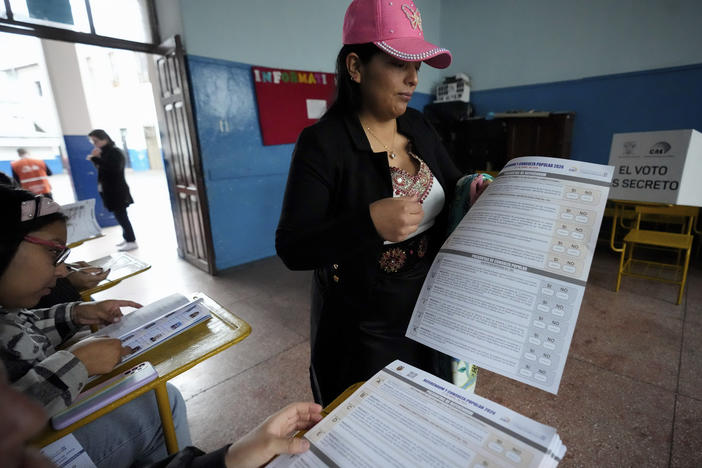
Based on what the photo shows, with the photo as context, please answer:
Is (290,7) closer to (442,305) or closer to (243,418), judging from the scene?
(243,418)

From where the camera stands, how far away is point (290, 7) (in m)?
3.64

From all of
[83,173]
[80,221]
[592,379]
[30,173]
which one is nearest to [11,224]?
[80,221]

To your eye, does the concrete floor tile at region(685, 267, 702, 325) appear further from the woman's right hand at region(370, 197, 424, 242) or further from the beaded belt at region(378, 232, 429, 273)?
the woman's right hand at region(370, 197, 424, 242)

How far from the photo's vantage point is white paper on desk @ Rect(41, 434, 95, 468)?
0.71 metres

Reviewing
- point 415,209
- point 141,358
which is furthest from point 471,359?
point 141,358

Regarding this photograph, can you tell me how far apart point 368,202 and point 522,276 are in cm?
37

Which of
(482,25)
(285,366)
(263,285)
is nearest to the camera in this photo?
(285,366)

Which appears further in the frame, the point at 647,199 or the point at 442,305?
the point at 647,199

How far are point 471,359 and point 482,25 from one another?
5782 mm

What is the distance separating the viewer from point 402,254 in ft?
2.77

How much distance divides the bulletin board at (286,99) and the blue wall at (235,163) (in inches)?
3.1

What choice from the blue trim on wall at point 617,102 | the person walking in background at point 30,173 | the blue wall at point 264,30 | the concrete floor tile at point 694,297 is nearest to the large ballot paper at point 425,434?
the concrete floor tile at point 694,297

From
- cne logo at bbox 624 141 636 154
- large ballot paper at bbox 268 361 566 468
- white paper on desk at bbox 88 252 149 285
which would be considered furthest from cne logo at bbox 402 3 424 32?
white paper on desk at bbox 88 252 149 285

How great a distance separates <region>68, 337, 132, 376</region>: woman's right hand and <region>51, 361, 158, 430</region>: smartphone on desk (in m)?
0.03
